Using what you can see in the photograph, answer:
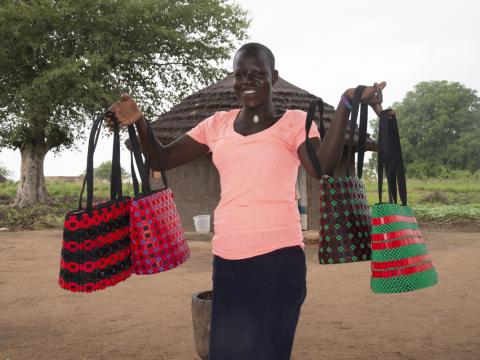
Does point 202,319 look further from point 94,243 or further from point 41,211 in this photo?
point 41,211

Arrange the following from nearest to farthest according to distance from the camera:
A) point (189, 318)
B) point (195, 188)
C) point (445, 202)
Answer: point (189, 318) → point (195, 188) → point (445, 202)

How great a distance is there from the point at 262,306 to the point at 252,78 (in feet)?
2.94

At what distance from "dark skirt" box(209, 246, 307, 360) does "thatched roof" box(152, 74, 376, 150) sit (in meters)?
8.91

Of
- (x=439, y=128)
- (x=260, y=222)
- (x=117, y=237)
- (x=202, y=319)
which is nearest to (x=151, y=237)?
(x=117, y=237)

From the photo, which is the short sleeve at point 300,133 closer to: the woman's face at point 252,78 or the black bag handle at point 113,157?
the woman's face at point 252,78

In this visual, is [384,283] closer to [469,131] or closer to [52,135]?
[52,135]

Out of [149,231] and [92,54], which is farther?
[92,54]

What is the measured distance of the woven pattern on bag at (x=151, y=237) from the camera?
218cm

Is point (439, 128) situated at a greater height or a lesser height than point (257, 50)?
greater

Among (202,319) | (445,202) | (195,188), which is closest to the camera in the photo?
(202,319)

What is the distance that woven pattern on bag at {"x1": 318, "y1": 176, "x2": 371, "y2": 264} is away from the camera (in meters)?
2.00

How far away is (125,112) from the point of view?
2.25 meters

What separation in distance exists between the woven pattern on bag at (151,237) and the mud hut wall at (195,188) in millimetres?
8401

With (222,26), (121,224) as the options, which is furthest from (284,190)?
(222,26)
